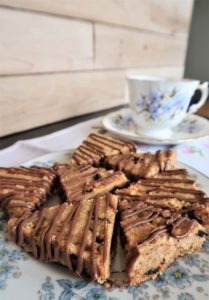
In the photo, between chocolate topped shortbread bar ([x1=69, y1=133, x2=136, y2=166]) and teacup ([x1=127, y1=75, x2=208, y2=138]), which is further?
teacup ([x1=127, y1=75, x2=208, y2=138])

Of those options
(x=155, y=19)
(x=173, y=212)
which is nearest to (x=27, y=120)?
(x=173, y=212)

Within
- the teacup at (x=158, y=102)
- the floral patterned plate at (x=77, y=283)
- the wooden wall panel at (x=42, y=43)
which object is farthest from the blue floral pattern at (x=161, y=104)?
the floral patterned plate at (x=77, y=283)

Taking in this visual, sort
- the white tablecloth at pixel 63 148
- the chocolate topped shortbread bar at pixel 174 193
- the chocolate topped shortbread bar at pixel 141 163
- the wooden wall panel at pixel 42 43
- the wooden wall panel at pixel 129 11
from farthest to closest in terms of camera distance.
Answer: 1. the wooden wall panel at pixel 129 11
2. the wooden wall panel at pixel 42 43
3. the white tablecloth at pixel 63 148
4. the chocolate topped shortbread bar at pixel 141 163
5. the chocolate topped shortbread bar at pixel 174 193

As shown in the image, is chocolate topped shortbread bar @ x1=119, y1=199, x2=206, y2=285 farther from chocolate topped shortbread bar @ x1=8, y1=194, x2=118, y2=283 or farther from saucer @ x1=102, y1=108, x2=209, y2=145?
saucer @ x1=102, y1=108, x2=209, y2=145

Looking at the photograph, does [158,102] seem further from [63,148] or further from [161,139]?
[63,148]

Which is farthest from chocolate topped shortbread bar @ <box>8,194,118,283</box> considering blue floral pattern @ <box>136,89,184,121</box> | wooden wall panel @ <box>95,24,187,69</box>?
wooden wall panel @ <box>95,24,187,69</box>

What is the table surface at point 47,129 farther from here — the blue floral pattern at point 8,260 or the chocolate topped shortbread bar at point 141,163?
the blue floral pattern at point 8,260

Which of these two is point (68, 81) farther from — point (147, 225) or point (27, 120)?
point (147, 225)
